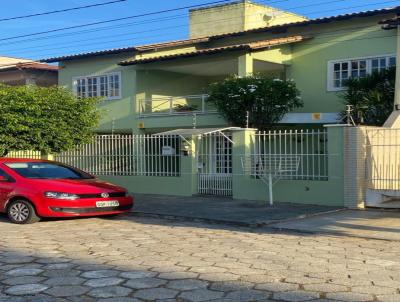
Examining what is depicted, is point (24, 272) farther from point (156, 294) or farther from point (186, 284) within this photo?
point (186, 284)

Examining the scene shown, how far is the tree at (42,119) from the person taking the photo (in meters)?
17.6

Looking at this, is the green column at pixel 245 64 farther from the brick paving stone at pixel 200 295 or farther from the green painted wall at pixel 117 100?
the brick paving stone at pixel 200 295

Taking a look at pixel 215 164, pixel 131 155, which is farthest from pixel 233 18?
pixel 215 164

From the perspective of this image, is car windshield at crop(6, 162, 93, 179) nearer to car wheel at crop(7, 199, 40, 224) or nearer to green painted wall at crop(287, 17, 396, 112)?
car wheel at crop(7, 199, 40, 224)

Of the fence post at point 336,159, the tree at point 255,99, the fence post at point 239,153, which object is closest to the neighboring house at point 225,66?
the tree at point 255,99

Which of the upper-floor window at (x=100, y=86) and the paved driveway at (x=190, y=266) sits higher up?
the upper-floor window at (x=100, y=86)

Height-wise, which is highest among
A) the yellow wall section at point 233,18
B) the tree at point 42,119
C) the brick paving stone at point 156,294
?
the yellow wall section at point 233,18

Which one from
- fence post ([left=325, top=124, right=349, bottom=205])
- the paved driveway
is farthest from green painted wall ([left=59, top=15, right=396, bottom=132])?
the paved driveway

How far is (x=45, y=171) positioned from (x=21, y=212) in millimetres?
1362

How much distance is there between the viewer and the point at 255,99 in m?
17.8

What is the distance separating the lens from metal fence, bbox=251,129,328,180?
14.8m

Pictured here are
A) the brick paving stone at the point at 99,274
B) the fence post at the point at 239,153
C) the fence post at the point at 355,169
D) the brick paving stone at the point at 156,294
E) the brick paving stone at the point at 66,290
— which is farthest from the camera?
the fence post at the point at 239,153

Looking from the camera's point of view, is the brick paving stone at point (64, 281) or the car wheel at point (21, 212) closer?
the brick paving stone at point (64, 281)

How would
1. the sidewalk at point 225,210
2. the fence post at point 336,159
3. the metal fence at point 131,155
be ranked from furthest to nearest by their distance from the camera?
the metal fence at point 131,155 < the fence post at point 336,159 < the sidewalk at point 225,210
